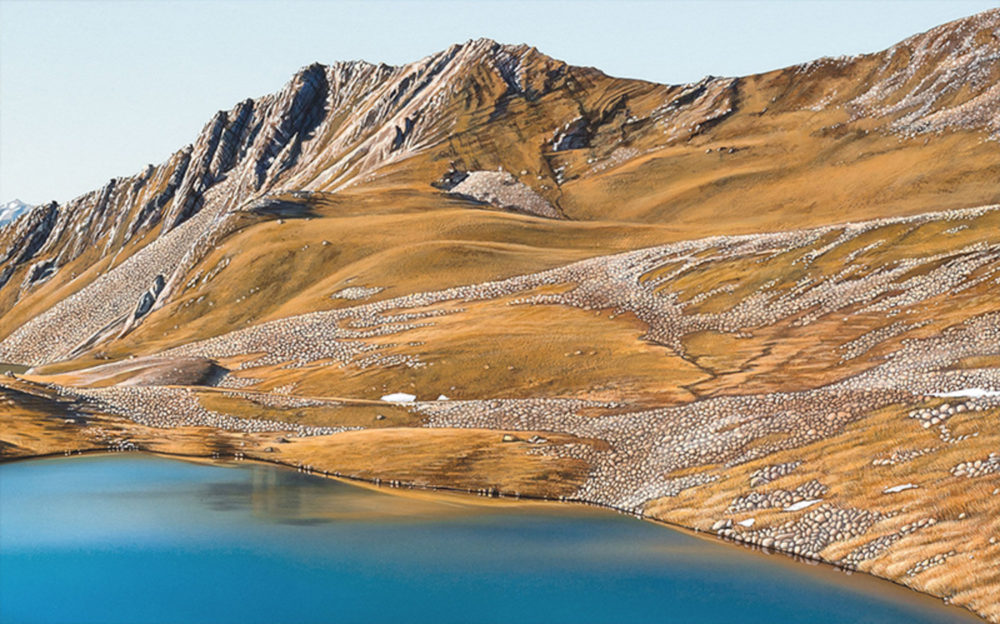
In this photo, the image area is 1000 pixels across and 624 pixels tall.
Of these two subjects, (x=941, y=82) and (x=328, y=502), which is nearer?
(x=328, y=502)

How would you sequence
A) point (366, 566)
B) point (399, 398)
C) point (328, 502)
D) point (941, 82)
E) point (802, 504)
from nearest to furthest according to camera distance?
point (366, 566) → point (802, 504) → point (328, 502) → point (399, 398) → point (941, 82)

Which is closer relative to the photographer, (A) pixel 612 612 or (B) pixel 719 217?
(A) pixel 612 612

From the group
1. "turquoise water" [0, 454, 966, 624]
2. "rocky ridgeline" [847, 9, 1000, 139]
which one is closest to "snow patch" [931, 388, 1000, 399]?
"turquoise water" [0, 454, 966, 624]

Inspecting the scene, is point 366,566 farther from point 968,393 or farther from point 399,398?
point 399,398

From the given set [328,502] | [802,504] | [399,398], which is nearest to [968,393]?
[802,504]

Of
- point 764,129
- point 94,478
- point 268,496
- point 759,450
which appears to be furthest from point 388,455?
point 764,129

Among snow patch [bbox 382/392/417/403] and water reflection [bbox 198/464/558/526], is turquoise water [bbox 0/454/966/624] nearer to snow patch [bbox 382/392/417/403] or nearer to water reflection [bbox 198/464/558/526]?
water reflection [bbox 198/464/558/526]

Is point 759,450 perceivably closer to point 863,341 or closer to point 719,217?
point 863,341

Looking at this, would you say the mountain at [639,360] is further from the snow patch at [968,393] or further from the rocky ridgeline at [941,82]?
the rocky ridgeline at [941,82]
